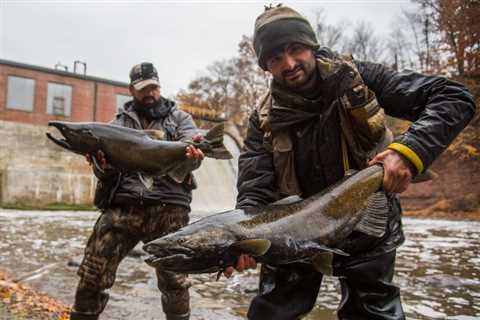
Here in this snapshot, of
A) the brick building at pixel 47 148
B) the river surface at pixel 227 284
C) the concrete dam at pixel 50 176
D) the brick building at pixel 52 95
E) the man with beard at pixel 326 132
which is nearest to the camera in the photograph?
the man with beard at pixel 326 132

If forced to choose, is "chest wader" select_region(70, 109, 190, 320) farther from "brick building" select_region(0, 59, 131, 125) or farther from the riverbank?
"brick building" select_region(0, 59, 131, 125)

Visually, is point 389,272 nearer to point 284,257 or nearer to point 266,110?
point 284,257

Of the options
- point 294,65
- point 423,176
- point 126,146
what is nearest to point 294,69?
point 294,65

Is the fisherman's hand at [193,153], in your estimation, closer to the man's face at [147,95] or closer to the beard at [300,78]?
the man's face at [147,95]

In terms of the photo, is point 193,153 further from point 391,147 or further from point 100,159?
point 391,147

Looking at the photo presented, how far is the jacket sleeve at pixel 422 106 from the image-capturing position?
99.7 inches

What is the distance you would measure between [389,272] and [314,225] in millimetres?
747

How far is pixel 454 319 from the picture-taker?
5.06 metres

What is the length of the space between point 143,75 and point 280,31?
2422mm

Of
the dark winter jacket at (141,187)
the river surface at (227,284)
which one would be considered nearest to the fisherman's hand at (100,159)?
the dark winter jacket at (141,187)

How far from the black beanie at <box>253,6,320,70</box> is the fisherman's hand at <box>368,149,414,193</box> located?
87 cm

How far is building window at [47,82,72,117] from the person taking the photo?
109ft

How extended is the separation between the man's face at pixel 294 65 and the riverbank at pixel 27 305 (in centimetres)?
360

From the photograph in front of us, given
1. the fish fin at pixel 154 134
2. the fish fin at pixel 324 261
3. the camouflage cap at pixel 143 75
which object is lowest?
the fish fin at pixel 324 261
